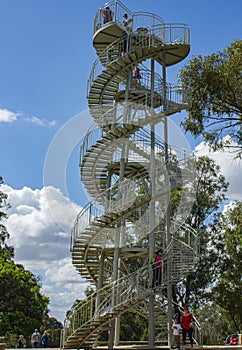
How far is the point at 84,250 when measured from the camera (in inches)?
725

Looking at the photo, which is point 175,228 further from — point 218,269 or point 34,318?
point 34,318

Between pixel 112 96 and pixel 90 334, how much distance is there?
985cm

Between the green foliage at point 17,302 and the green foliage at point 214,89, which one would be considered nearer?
the green foliage at point 214,89

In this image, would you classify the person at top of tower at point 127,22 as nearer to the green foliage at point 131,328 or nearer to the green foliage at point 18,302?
the green foliage at point 18,302

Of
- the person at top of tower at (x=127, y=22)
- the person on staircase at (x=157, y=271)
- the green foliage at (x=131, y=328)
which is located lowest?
the green foliage at (x=131, y=328)

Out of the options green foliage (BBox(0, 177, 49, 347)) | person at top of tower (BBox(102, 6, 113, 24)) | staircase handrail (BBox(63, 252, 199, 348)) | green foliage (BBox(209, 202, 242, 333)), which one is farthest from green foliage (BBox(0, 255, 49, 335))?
person at top of tower (BBox(102, 6, 113, 24))

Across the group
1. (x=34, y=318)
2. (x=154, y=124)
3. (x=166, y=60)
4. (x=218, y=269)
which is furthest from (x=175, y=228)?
(x=34, y=318)

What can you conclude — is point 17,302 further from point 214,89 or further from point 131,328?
point 214,89

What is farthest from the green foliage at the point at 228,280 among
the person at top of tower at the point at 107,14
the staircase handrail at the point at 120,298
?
the person at top of tower at the point at 107,14

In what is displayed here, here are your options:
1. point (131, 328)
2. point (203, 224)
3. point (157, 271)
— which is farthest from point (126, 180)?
point (131, 328)

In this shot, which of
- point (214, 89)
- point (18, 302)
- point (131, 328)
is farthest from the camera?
point (131, 328)

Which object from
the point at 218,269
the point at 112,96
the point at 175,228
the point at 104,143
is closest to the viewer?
the point at 104,143

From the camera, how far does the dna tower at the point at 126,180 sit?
16594 mm

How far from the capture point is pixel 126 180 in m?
17.4
